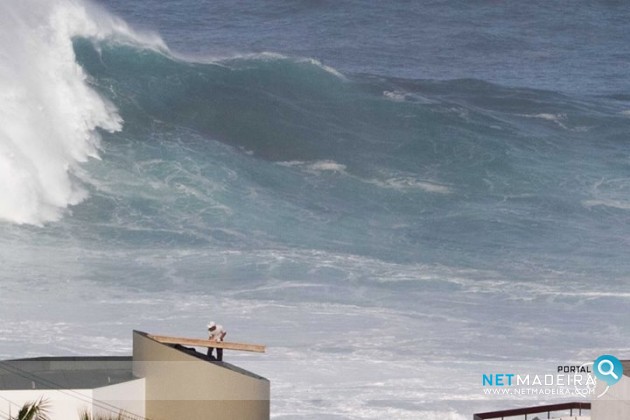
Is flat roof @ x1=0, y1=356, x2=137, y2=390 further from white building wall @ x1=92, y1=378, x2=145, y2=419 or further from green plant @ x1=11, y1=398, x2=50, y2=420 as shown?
green plant @ x1=11, y1=398, x2=50, y2=420

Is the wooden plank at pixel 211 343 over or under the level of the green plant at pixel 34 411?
over

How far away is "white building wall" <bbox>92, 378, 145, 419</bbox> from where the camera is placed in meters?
14.3

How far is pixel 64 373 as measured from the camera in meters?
15.3

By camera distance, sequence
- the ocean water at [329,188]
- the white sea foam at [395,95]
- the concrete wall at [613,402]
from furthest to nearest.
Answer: the white sea foam at [395,95], the ocean water at [329,188], the concrete wall at [613,402]

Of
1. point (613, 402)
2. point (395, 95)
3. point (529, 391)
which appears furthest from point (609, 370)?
point (395, 95)

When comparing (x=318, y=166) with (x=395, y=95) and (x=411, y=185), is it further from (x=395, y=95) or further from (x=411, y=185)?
(x=395, y=95)

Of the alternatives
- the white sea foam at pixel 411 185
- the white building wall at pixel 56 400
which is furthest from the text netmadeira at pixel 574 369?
the white sea foam at pixel 411 185

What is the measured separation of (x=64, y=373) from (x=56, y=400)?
108 cm

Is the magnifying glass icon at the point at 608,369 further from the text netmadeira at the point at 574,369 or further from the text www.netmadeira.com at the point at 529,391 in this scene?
the text www.netmadeira.com at the point at 529,391

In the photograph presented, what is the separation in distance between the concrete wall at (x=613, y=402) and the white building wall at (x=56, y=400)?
3.76 metres

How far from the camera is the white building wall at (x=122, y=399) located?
1430 cm

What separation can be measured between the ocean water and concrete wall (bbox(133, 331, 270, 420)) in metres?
6.96

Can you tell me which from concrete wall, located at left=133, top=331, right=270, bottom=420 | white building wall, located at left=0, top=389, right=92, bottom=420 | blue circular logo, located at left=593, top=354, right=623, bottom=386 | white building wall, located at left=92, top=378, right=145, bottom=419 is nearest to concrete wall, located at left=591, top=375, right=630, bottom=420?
blue circular logo, located at left=593, top=354, right=623, bottom=386

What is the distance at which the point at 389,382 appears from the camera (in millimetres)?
23250
